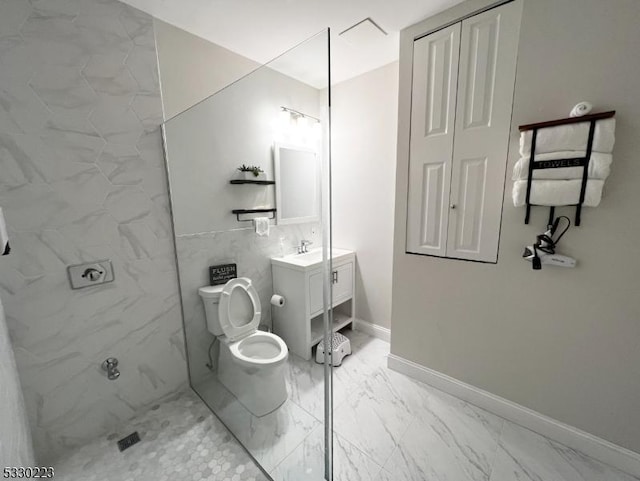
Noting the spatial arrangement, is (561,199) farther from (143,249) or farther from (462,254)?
(143,249)

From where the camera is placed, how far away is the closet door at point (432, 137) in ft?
4.97

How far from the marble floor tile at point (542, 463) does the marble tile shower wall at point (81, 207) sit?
84.3 inches

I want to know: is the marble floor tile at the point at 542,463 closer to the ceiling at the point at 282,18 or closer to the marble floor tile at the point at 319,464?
the marble floor tile at the point at 319,464

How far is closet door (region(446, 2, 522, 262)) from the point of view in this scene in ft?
4.40

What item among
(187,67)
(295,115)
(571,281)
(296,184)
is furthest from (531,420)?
(187,67)

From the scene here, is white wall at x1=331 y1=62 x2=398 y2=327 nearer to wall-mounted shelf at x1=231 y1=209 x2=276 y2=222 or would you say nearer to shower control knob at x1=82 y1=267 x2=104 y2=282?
wall-mounted shelf at x1=231 y1=209 x2=276 y2=222

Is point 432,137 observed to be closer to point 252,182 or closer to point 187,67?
point 252,182

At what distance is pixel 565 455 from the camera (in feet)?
4.39

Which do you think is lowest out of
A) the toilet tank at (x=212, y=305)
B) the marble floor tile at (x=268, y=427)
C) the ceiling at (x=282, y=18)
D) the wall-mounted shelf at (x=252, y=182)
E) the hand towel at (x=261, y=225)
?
the marble floor tile at (x=268, y=427)

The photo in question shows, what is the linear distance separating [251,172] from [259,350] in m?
1.00

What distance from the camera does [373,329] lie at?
8.25 feet

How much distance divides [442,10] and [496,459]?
2.55 meters

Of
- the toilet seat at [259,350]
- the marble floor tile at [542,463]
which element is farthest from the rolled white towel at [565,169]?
the toilet seat at [259,350]

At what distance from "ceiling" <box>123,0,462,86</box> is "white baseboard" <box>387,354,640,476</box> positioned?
2369mm
